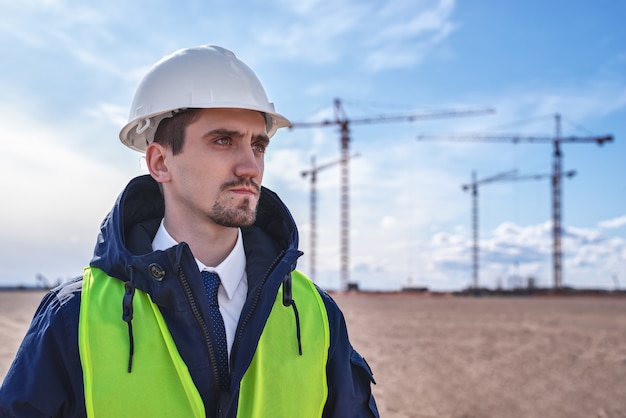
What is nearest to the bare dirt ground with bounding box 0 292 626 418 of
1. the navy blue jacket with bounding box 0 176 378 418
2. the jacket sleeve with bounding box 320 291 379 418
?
the jacket sleeve with bounding box 320 291 379 418

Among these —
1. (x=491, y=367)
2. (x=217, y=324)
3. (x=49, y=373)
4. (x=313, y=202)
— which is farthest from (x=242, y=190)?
(x=313, y=202)

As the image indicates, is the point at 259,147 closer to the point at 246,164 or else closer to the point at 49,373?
the point at 246,164

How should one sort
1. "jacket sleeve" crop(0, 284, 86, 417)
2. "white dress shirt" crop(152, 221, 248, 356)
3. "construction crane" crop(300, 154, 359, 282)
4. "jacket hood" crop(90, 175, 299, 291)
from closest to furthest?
"jacket sleeve" crop(0, 284, 86, 417) → "jacket hood" crop(90, 175, 299, 291) → "white dress shirt" crop(152, 221, 248, 356) → "construction crane" crop(300, 154, 359, 282)

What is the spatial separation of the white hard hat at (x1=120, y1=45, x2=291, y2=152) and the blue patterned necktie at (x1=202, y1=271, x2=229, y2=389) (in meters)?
0.65

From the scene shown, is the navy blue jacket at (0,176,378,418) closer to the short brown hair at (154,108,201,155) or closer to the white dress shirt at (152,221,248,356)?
the white dress shirt at (152,221,248,356)

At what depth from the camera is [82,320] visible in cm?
221

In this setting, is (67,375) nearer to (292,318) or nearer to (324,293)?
(292,318)

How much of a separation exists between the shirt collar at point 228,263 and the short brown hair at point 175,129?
0.32 metres

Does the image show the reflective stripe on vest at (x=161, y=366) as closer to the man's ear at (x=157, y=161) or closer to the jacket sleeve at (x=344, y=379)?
the jacket sleeve at (x=344, y=379)

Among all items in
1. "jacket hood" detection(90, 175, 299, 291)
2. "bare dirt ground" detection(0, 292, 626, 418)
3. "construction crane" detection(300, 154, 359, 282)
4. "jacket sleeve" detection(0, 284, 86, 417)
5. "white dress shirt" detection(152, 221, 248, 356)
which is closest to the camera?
"jacket sleeve" detection(0, 284, 86, 417)

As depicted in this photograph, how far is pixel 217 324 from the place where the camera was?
2.39m

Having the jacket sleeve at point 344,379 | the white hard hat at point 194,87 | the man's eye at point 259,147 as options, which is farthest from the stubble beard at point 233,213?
the jacket sleeve at point 344,379

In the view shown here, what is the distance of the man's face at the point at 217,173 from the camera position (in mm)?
2502

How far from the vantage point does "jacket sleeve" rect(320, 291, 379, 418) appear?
2498 mm
